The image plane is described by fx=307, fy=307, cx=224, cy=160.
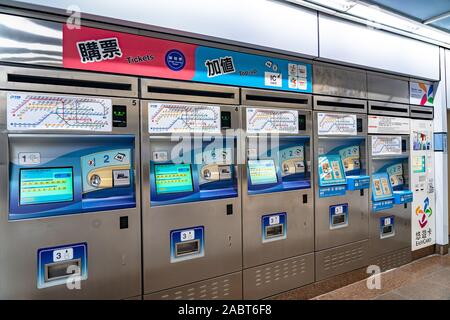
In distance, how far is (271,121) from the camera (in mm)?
2957

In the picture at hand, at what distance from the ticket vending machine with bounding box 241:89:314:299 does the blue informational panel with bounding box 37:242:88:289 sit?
4.42 feet

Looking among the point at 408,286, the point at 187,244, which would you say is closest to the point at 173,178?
the point at 187,244

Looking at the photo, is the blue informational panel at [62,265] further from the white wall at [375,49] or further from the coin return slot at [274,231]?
the white wall at [375,49]

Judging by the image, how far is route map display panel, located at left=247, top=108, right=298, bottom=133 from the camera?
2852 millimetres

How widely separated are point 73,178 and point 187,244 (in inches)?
40.5

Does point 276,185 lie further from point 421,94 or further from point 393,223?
point 421,94

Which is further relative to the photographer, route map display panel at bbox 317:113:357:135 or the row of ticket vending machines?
route map display panel at bbox 317:113:357:135

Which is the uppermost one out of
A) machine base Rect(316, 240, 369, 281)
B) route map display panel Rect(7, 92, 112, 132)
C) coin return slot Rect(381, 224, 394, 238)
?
route map display panel Rect(7, 92, 112, 132)

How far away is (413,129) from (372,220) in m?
1.46

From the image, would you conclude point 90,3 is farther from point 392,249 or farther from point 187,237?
point 392,249

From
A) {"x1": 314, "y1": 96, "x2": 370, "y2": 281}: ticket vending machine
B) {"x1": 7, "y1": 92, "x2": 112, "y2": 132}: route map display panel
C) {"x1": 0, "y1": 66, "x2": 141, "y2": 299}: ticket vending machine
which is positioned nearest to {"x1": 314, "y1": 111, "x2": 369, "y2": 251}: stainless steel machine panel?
{"x1": 314, "y1": 96, "x2": 370, "y2": 281}: ticket vending machine

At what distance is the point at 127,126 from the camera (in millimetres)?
2314

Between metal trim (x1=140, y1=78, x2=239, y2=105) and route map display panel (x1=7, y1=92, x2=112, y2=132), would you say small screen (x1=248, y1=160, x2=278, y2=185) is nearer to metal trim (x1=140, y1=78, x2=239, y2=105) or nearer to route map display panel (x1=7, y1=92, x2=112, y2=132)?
metal trim (x1=140, y1=78, x2=239, y2=105)

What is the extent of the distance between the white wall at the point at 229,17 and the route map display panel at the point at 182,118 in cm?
60
